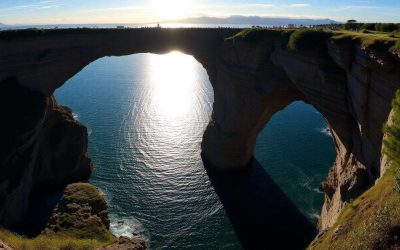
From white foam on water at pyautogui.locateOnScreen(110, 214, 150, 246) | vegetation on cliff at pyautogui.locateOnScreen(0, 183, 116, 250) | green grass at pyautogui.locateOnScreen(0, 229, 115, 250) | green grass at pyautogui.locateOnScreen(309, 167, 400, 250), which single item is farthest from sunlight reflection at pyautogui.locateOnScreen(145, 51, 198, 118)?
green grass at pyautogui.locateOnScreen(309, 167, 400, 250)

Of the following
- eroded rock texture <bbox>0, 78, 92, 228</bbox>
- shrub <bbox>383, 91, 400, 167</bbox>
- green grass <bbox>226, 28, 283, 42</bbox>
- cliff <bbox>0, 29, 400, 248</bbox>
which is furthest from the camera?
green grass <bbox>226, 28, 283, 42</bbox>

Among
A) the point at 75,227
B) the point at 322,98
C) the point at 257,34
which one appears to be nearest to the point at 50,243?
the point at 75,227

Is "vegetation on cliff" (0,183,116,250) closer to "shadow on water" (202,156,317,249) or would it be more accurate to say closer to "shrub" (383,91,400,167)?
"shadow on water" (202,156,317,249)

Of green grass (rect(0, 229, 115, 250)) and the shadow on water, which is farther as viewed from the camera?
the shadow on water

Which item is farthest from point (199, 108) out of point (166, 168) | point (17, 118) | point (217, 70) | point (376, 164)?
point (376, 164)

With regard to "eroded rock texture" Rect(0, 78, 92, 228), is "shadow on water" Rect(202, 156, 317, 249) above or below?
below

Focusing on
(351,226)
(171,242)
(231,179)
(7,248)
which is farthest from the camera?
(231,179)

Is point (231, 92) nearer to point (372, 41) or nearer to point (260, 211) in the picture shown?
point (260, 211)

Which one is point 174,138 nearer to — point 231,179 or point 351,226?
point 231,179
